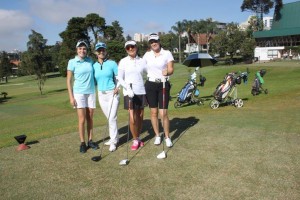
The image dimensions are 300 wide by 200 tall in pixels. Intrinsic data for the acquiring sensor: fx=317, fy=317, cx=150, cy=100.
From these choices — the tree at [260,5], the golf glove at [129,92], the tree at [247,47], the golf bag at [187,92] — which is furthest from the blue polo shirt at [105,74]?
the tree at [260,5]

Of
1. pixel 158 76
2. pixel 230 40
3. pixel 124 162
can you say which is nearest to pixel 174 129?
pixel 158 76

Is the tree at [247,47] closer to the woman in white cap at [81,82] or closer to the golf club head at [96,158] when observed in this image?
the woman in white cap at [81,82]

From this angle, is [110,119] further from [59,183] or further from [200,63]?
[200,63]

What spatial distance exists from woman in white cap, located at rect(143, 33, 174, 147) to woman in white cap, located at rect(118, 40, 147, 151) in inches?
6.2

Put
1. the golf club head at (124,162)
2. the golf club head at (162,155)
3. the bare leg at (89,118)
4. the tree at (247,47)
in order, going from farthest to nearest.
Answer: the tree at (247,47) → the bare leg at (89,118) → the golf club head at (162,155) → the golf club head at (124,162)

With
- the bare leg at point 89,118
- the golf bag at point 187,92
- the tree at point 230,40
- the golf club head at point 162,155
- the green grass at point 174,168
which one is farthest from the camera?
the tree at point 230,40

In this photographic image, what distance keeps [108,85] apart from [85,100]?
61cm

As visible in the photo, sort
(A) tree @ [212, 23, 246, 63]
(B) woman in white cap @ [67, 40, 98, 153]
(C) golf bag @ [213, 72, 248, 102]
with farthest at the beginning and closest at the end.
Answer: (A) tree @ [212, 23, 246, 63] < (C) golf bag @ [213, 72, 248, 102] < (B) woman in white cap @ [67, 40, 98, 153]

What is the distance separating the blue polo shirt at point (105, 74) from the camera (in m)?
6.96

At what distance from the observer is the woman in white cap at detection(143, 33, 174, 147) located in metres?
6.77

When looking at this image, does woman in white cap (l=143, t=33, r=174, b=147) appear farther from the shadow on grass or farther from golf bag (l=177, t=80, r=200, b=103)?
golf bag (l=177, t=80, r=200, b=103)

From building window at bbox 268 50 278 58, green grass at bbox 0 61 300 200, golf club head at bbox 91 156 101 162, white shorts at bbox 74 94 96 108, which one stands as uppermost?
building window at bbox 268 50 278 58

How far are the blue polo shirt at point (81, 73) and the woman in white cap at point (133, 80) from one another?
0.69 m

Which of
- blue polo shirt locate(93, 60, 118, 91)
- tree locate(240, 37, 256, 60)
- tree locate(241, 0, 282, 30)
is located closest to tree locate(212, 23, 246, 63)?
tree locate(240, 37, 256, 60)
